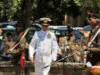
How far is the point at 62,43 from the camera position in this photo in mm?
15703

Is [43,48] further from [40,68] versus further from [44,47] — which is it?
[40,68]

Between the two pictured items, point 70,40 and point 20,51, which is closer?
point 20,51

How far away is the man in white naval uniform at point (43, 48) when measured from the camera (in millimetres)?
11297

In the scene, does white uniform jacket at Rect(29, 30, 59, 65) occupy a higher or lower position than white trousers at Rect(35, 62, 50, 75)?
higher

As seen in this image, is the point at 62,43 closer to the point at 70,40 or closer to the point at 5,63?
the point at 70,40

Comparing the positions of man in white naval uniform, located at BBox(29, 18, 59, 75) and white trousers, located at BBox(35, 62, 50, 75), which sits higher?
man in white naval uniform, located at BBox(29, 18, 59, 75)

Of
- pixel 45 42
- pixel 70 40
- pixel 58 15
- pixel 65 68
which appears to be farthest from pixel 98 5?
pixel 58 15

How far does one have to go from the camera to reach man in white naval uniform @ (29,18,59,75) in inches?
445

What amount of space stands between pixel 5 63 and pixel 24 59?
97 cm

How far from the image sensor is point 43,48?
1130cm

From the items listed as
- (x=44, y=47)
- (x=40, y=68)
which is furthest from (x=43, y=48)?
(x=40, y=68)

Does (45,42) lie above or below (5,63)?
above

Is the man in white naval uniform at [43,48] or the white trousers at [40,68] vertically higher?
the man in white naval uniform at [43,48]

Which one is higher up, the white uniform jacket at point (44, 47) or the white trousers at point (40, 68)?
the white uniform jacket at point (44, 47)
